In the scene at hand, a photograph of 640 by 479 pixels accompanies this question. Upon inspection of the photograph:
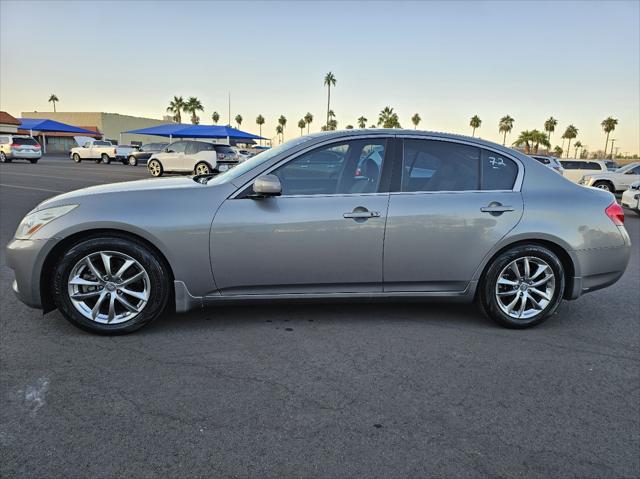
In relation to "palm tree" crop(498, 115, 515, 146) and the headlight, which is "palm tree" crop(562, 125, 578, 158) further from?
the headlight

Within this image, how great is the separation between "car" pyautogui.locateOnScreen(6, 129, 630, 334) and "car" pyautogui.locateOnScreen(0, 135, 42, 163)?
3046 cm

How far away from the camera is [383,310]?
14.4 feet

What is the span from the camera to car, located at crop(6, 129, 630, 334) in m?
3.56

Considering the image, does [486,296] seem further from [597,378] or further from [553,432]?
[553,432]

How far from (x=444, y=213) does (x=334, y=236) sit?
35.6 inches

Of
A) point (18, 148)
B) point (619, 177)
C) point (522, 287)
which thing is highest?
point (18, 148)

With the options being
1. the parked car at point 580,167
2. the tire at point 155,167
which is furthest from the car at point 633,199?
the tire at point 155,167

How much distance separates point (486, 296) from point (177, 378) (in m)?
2.51

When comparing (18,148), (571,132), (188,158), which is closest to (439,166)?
(188,158)

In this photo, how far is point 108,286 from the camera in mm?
3592

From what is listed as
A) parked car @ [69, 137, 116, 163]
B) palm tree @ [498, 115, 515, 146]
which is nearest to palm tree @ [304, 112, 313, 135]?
palm tree @ [498, 115, 515, 146]

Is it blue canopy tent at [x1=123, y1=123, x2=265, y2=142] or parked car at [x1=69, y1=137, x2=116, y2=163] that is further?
blue canopy tent at [x1=123, y1=123, x2=265, y2=142]

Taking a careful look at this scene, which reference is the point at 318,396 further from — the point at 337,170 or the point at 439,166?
the point at 439,166

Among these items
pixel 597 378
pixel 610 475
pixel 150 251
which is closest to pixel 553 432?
pixel 610 475
